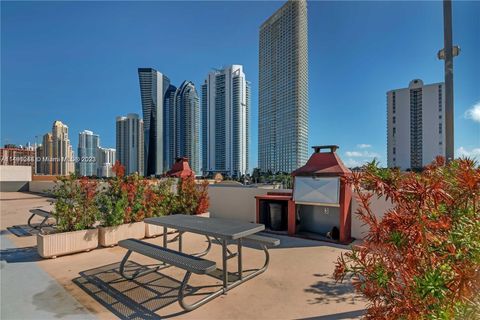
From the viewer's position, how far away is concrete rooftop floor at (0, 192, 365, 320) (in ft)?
10.0

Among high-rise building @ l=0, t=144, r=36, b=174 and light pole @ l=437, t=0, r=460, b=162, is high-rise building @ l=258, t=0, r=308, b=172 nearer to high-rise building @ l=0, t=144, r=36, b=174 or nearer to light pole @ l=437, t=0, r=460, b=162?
high-rise building @ l=0, t=144, r=36, b=174

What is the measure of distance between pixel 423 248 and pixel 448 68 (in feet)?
11.0

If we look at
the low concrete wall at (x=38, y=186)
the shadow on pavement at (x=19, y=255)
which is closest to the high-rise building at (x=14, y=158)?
the low concrete wall at (x=38, y=186)

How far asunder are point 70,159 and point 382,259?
46599mm

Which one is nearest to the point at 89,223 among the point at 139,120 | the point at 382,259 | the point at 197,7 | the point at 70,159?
the point at 382,259

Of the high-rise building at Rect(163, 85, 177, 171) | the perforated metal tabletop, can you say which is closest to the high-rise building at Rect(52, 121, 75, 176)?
the high-rise building at Rect(163, 85, 177, 171)

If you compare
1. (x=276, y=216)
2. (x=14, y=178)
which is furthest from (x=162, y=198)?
(x=14, y=178)

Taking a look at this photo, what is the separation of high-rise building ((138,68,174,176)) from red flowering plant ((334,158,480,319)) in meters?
45.8

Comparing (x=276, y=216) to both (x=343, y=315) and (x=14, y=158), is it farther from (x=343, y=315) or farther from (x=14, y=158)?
(x=14, y=158)

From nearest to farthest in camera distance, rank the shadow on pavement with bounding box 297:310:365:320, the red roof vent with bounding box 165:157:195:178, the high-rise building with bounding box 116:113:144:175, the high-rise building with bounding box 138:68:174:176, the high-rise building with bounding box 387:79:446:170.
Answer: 1. the shadow on pavement with bounding box 297:310:365:320
2. the red roof vent with bounding box 165:157:195:178
3. the high-rise building with bounding box 116:113:144:175
4. the high-rise building with bounding box 387:79:446:170
5. the high-rise building with bounding box 138:68:174:176

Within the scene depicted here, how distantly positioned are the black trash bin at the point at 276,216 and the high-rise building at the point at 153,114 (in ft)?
132

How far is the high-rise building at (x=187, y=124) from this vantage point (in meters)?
50.5

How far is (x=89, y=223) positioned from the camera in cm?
567

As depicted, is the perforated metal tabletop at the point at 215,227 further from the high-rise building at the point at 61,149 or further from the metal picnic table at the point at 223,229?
the high-rise building at the point at 61,149
